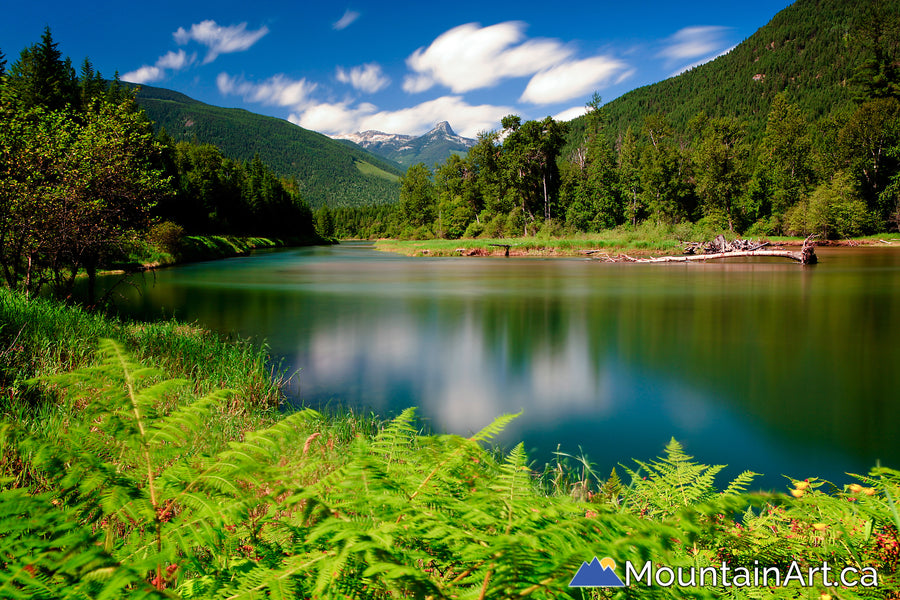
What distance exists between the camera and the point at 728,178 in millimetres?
51375

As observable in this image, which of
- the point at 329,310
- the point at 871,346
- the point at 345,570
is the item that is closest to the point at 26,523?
the point at 345,570

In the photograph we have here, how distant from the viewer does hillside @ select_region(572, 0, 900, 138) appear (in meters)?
108

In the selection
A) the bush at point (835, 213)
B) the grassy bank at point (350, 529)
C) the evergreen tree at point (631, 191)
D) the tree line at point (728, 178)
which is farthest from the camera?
the evergreen tree at point (631, 191)

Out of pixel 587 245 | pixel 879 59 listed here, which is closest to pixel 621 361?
pixel 587 245

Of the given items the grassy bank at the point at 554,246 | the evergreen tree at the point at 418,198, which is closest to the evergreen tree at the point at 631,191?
the grassy bank at the point at 554,246

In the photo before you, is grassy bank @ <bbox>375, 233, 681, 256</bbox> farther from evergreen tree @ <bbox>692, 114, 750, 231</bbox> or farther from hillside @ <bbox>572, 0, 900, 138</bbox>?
hillside @ <bbox>572, 0, 900, 138</bbox>

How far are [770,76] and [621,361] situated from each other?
156627 mm

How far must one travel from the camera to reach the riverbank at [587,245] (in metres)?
37.4

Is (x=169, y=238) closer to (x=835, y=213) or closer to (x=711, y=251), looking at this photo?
(x=711, y=251)

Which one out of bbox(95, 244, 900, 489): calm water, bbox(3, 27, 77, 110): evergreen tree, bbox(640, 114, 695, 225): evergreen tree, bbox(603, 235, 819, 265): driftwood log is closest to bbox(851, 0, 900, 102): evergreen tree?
bbox(640, 114, 695, 225): evergreen tree

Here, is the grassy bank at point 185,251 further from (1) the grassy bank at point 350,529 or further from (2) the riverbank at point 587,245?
(2) the riverbank at point 587,245

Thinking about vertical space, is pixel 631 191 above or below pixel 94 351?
above

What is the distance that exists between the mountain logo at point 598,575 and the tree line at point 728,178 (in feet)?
151

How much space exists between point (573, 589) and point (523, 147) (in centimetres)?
5749
